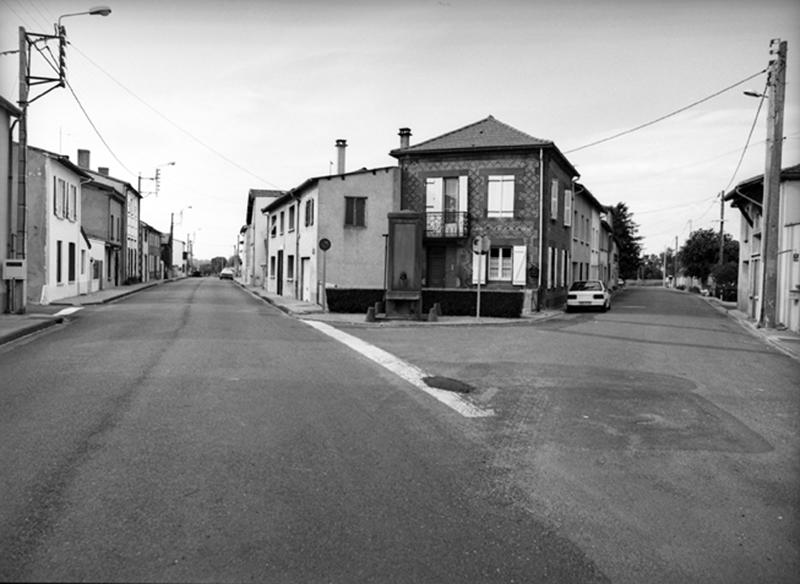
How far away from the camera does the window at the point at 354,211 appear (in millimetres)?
28438

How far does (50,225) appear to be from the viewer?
84.3ft

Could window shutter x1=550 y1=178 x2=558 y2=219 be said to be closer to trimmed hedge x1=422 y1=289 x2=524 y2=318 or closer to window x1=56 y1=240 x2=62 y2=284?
trimmed hedge x1=422 y1=289 x2=524 y2=318

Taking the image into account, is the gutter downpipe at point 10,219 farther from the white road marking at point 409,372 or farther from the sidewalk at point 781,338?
the sidewalk at point 781,338

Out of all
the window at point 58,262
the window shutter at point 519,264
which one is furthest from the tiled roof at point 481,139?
the window at point 58,262

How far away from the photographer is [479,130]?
28406mm

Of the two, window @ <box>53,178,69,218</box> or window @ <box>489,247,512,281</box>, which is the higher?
window @ <box>53,178,69,218</box>

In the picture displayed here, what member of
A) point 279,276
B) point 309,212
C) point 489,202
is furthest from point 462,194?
point 279,276

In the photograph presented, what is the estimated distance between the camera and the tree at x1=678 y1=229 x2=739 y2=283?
219ft

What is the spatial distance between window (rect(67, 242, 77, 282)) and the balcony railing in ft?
50.0

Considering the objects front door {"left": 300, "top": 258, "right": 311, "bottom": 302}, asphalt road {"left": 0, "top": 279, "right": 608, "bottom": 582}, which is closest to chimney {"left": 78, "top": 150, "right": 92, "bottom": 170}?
front door {"left": 300, "top": 258, "right": 311, "bottom": 302}

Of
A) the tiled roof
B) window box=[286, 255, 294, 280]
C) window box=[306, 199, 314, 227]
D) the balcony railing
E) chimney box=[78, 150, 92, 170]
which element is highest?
chimney box=[78, 150, 92, 170]

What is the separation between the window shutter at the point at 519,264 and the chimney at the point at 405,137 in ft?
23.3

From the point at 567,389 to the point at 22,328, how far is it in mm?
→ 11747

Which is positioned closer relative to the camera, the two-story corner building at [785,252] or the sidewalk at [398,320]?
the two-story corner building at [785,252]
